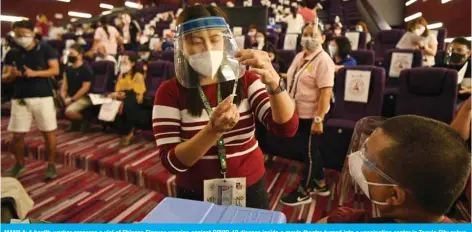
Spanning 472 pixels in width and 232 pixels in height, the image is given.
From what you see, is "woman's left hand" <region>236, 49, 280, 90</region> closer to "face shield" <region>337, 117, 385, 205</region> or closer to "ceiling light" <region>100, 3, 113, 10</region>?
"face shield" <region>337, 117, 385, 205</region>

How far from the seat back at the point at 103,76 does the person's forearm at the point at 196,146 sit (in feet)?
14.6

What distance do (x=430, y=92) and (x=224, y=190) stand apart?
2694 millimetres

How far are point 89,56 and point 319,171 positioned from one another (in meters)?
5.30

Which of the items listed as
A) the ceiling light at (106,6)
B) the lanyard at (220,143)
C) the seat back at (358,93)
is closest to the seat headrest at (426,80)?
the seat back at (358,93)

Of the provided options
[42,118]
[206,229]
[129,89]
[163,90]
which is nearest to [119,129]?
[129,89]

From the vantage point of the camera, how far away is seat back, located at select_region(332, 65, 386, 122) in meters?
3.02

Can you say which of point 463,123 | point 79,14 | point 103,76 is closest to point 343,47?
point 463,123

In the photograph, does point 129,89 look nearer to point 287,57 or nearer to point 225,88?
point 287,57

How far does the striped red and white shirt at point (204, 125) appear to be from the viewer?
3.43 ft

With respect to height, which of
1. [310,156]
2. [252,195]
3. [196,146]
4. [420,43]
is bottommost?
[310,156]

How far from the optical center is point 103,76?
5.20 m

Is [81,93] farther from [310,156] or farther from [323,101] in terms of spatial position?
[323,101]

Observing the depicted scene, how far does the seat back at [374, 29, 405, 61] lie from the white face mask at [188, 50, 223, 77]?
567cm

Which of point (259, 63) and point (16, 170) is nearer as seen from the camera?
point (259, 63)
